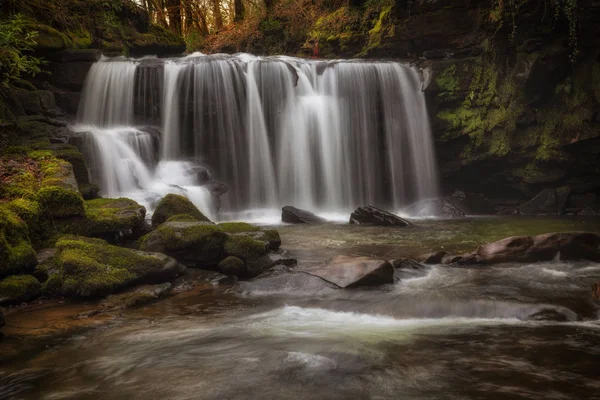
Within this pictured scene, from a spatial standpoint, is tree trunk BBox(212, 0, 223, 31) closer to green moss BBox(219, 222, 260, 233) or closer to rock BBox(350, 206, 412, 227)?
rock BBox(350, 206, 412, 227)

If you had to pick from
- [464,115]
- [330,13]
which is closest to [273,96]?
[464,115]

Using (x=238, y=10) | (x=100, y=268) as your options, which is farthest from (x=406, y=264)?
(x=238, y=10)

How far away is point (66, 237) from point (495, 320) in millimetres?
6071

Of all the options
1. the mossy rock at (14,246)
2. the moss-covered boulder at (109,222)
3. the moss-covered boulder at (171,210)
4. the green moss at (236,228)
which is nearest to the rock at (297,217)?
the moss-covered boulder at (171,210)

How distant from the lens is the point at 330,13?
852 inches

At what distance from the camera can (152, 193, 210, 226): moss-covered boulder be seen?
347 inches

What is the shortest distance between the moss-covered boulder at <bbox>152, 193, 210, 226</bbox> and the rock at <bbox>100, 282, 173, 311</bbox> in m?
2.48

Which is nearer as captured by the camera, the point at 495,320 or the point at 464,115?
the point at 495,320

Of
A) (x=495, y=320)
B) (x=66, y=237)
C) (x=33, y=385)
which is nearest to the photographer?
(x=33, y=385)

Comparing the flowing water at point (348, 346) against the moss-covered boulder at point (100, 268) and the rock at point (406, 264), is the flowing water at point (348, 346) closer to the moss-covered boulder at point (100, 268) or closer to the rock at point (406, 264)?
the rock at point (406, 264)

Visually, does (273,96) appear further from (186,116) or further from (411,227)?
(411,227)

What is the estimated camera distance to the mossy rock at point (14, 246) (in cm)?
567

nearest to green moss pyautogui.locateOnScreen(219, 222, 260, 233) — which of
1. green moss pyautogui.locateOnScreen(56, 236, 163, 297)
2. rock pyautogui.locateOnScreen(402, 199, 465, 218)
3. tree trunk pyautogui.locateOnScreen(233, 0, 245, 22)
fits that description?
green moss pyautogui.locateOnScreen(56, 236, 163, 297)

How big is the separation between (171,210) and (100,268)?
9.16 feet
